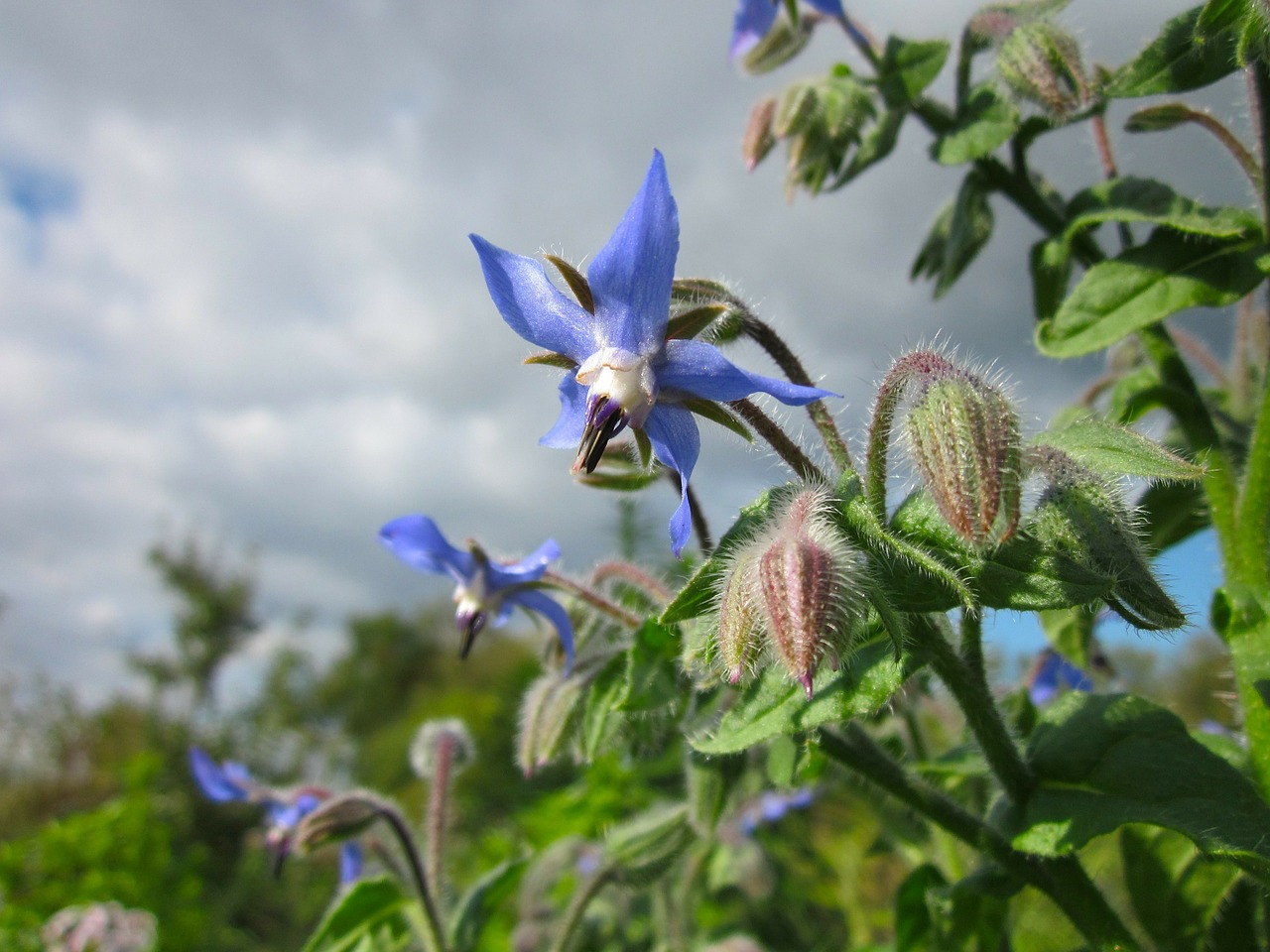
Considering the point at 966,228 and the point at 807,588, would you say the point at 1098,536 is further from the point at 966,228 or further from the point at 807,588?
the point at 966,228

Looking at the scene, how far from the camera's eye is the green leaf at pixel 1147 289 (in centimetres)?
104

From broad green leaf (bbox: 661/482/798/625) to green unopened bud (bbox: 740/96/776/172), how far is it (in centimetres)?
84

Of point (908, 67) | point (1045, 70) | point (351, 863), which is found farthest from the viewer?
point (351, 863)

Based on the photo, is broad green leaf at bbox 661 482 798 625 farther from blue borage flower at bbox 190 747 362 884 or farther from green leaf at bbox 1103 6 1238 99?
blue borage flower at bbox 190 747 362 884

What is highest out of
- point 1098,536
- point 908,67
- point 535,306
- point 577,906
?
point 908,67

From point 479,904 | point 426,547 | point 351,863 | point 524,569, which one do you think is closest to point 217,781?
point 351,863

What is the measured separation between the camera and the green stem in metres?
0.86

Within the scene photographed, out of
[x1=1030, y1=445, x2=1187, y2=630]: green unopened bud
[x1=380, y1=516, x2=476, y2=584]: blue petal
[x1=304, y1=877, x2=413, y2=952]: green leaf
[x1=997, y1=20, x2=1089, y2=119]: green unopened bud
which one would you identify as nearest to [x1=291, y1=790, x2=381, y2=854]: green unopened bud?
[x1=304, y1=877, x2=413, y2=952]: green leaf

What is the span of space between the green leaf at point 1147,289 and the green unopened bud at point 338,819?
49.8 inches

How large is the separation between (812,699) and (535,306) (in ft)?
1.50

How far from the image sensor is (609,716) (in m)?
1.08

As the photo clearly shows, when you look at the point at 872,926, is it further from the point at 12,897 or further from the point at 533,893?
the point at 12,897

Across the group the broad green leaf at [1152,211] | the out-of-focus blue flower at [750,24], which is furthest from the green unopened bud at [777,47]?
the broad green leaf at [1152,211]

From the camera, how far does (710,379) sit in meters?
0.81
